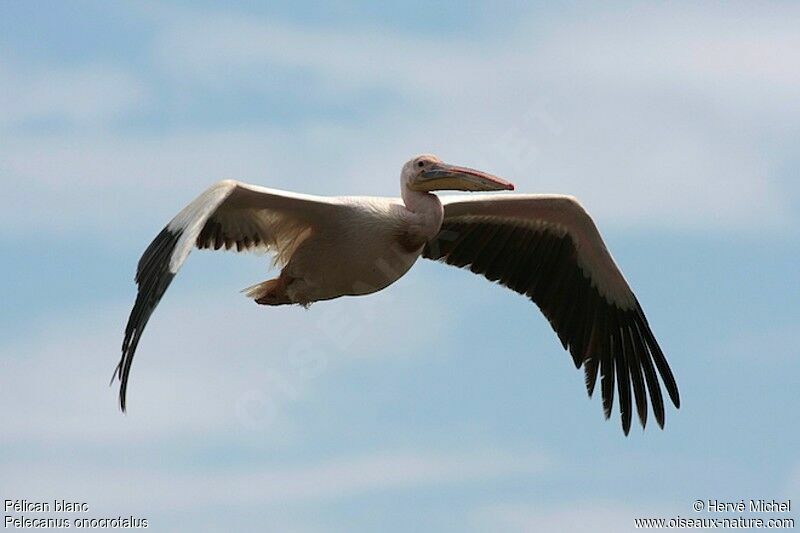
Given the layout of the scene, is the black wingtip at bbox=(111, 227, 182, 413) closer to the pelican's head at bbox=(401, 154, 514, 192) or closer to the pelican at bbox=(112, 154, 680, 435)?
the pelican at bbox=(112, 154, 680, 435)

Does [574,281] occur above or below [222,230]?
below

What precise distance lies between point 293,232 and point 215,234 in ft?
2.55

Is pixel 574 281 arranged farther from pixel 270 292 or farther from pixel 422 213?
pixel 270 292

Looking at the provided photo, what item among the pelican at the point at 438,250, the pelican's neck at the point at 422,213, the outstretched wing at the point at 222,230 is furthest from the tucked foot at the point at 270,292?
the pelican's neck at the point at 422,213

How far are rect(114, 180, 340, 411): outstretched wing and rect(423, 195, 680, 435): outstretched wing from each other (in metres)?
2.00

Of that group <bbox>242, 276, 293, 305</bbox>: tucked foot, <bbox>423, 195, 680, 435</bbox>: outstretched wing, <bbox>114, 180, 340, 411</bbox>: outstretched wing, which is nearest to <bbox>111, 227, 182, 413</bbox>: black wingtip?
<bbox>114, 180, 340, 411</bbox>: outstretched wing

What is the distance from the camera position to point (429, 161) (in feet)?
44.2

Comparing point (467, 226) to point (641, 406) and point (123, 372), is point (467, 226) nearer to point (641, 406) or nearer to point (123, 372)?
point (641, 406)

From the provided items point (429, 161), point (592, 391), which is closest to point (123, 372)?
point (429, 161)

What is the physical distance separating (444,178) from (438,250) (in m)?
2.12

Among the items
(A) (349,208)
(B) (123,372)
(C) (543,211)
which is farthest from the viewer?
(C) (543,211)

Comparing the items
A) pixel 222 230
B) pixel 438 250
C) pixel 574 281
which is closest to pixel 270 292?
pixel 222 230

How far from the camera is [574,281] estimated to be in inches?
619

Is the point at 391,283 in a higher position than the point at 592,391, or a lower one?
higher
